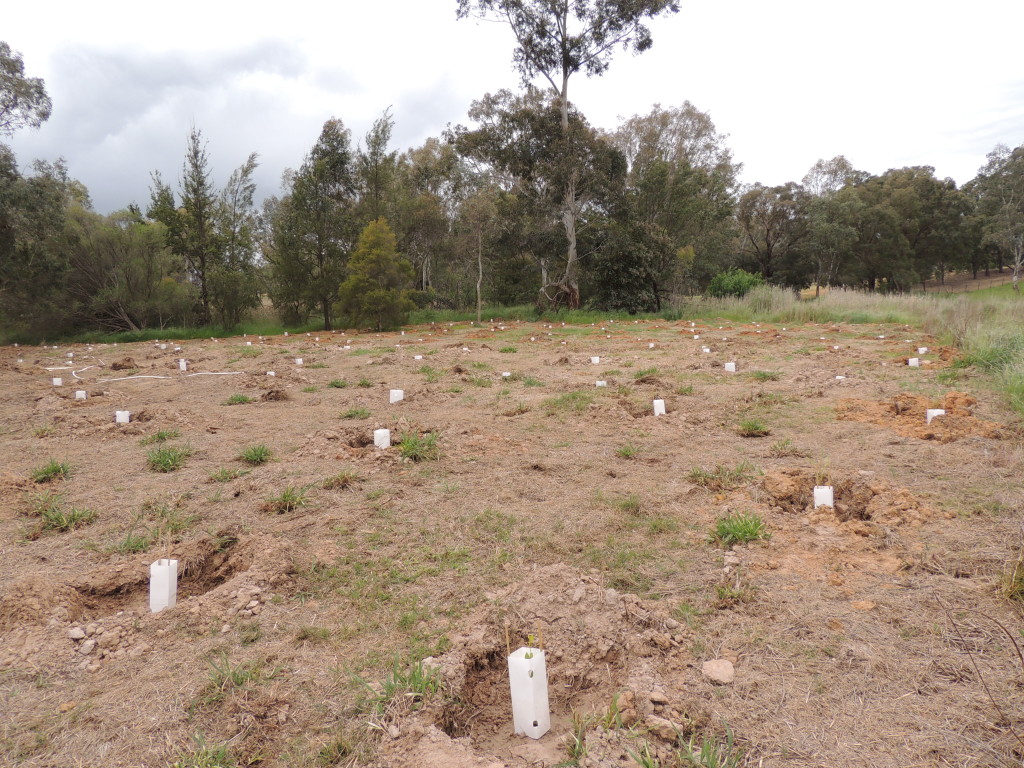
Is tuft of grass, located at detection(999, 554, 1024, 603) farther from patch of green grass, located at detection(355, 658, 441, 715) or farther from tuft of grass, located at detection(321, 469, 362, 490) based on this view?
tuft of grass, located at detection(321, 469, 362, 490)

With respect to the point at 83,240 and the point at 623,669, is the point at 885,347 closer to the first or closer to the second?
the point at 623,669

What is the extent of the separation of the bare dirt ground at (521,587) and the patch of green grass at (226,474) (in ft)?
0.15

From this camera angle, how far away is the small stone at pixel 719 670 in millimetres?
2158

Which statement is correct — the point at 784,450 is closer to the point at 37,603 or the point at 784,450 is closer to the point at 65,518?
the point at 37,603

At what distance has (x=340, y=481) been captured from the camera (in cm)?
430

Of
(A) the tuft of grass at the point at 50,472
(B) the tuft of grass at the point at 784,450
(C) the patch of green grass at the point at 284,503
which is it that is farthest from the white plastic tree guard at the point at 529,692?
(A) the tuft of grass at the point at 50,472

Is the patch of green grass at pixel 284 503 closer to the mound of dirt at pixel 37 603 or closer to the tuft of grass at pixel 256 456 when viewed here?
the tuft of grass at pixel 256 456

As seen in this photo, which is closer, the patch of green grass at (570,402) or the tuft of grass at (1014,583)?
the tuft of grass at (1014,583)

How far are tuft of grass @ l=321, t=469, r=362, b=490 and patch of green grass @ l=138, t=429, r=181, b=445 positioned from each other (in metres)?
2.25

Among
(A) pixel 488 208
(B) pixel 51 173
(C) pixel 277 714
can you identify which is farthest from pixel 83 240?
(C) pixel 277 714

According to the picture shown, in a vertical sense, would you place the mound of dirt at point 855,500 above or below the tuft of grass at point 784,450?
below

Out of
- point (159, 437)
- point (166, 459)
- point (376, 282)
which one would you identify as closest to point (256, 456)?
point (166, 459)

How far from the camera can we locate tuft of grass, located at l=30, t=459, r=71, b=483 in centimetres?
445

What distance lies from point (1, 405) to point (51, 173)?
13009mm
